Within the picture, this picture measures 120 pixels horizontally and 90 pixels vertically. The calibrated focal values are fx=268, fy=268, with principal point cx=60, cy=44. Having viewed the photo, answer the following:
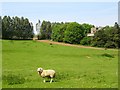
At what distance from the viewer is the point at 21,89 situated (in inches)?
685

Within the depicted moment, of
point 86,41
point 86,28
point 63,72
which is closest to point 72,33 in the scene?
point 86,41

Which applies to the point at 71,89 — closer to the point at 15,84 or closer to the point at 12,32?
the point at 15,84

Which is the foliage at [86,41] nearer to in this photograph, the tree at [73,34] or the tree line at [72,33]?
the tree line at [72,33]

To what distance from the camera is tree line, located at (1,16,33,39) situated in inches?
6409

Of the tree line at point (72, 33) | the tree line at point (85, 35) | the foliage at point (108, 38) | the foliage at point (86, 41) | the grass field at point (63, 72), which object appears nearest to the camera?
the grass field at point (63, 72)

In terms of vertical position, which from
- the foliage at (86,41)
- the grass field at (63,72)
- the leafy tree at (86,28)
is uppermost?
the leafy tree at (86,28)

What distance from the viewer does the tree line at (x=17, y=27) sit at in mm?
162788

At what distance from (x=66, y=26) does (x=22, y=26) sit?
38143 mm

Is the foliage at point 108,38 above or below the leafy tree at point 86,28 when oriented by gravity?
below

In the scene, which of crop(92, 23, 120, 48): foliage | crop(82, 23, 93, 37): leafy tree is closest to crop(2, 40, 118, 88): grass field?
crop(92, 23, 120, 48): foliage

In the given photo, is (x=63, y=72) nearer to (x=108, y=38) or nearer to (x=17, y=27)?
(x=108, y=38)

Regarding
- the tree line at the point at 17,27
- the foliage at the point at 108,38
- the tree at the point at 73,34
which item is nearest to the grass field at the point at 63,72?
the foliage at the point at 108,38

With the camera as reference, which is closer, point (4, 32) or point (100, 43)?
point (100, 43)

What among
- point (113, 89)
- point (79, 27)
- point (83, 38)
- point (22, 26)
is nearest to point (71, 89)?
point (113, 89)
